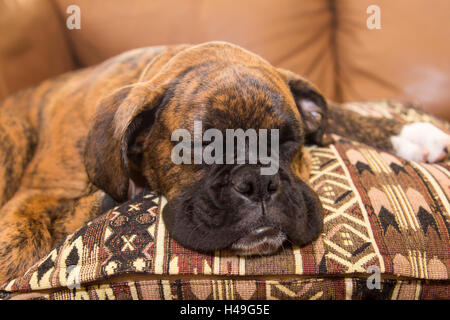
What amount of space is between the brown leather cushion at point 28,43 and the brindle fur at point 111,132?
0.35 meters

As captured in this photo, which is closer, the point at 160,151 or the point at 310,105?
the point at 160,151

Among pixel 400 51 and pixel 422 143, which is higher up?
pixel 400 51

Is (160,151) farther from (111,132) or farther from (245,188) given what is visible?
(245,188)

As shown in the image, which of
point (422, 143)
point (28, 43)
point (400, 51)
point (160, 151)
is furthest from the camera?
point (400, 51)

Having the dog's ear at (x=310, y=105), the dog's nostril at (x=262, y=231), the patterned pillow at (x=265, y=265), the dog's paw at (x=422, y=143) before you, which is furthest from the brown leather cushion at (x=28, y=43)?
the dog's paw at (x=422, y=143)

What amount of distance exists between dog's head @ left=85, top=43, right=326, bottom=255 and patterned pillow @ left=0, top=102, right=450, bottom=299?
0.06 meters

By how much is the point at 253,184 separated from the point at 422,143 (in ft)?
3.93

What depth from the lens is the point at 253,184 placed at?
127cm

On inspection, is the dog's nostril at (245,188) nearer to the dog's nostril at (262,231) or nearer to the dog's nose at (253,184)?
the dog's nose at (253,184)

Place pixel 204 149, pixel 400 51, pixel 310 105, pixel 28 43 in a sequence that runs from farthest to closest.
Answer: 1. pixel 400 51
2. pixel 28 43
3. pixel 310 105
4. pixel 204 149

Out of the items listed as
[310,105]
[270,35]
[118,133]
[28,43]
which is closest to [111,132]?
[118,133]

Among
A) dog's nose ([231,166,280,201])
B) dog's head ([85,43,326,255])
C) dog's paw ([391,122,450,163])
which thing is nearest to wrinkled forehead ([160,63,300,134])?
dog's head ([85,43,326,255])

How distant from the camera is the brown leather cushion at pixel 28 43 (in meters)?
2.23

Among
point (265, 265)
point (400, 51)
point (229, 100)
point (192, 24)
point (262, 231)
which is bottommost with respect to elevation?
point (265, 265)
